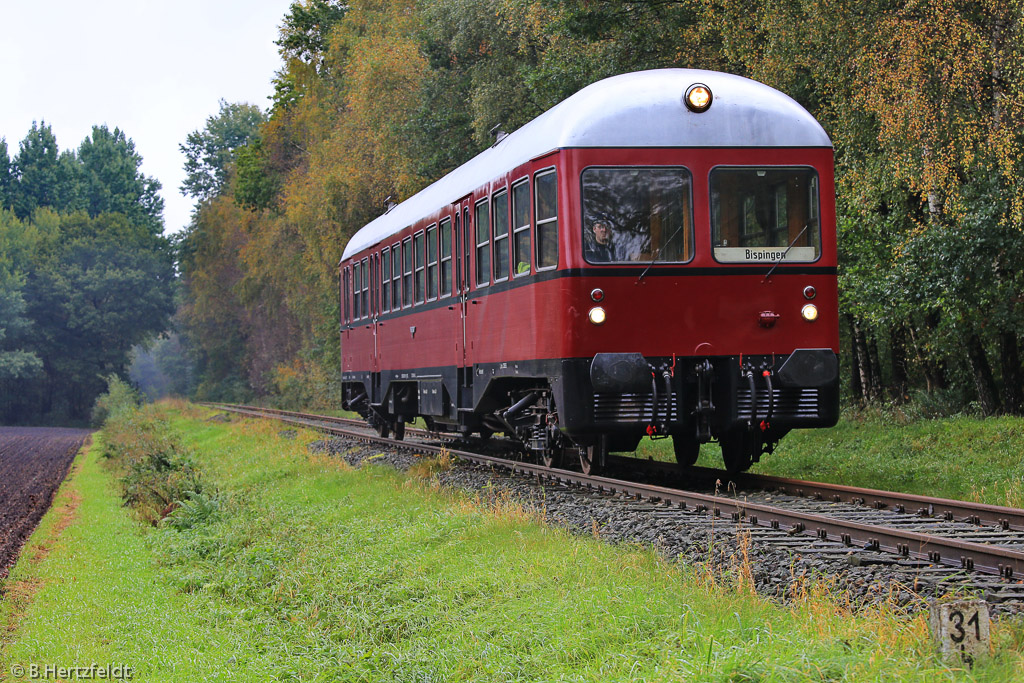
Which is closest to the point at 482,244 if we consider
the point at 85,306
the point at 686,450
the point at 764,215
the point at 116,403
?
the point at 686,450

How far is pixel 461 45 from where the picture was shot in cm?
2583

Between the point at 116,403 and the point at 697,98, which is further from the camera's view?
the point at 116,403

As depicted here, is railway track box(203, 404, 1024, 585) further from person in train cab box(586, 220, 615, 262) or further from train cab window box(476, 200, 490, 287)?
train cab window box(476, 200, 490, 287)

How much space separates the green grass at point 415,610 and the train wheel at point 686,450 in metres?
2.52

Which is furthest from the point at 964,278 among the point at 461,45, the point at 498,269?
the point at 461,45

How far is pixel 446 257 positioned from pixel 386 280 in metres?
3.61

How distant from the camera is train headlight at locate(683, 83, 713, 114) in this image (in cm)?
1019

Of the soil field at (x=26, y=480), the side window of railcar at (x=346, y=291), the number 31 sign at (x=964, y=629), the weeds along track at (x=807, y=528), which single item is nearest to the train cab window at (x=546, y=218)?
the weeds along track at (x=807, y=528)

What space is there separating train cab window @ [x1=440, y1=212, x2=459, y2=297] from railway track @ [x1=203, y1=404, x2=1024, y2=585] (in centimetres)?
299

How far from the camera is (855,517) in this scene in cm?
839

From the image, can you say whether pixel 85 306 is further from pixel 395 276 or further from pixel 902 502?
pixel 902 502

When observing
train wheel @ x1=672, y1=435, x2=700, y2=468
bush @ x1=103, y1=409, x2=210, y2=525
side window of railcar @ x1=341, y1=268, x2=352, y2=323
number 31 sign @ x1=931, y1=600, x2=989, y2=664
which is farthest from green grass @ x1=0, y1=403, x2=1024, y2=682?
side window of railcar @ x1=341, y1=268, x2=352, y2=323

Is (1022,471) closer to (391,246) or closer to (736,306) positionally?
(736,306)

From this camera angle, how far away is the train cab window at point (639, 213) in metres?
10.0
